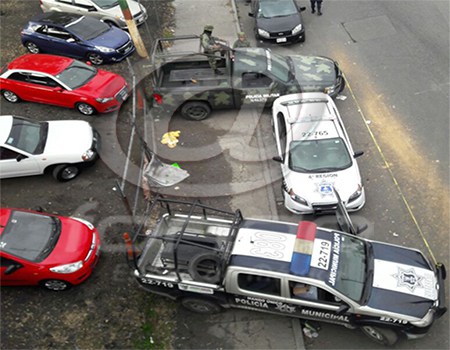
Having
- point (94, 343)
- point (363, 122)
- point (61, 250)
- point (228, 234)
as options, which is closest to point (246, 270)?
point (228, 234)

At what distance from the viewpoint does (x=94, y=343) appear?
27.5ft

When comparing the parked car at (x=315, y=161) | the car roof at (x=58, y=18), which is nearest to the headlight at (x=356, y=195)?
the parked car at (x=315, y=161)

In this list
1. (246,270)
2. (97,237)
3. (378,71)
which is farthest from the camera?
(378,71)

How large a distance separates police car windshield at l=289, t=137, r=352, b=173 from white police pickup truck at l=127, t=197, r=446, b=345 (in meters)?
2.31

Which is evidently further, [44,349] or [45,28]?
[45,28]

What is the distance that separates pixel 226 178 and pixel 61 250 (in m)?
4.58

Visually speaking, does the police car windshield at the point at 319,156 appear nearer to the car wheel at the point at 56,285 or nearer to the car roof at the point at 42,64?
the car wheel at the point at 56,285

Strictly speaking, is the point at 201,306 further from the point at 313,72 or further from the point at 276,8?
the point at 276,8

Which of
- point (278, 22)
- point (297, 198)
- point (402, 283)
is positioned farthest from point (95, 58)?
point (402, 283)

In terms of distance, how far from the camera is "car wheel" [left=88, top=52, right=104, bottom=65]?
1520 cm

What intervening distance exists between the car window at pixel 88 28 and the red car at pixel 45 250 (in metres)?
7.98

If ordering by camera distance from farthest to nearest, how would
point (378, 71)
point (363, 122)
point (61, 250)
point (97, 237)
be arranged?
point (378, 71) → point (363, 122) → point (97, 237) → point (61, 250)

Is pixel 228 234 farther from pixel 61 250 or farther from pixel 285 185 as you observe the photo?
pixel 61 250

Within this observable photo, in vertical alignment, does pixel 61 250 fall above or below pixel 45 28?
below
